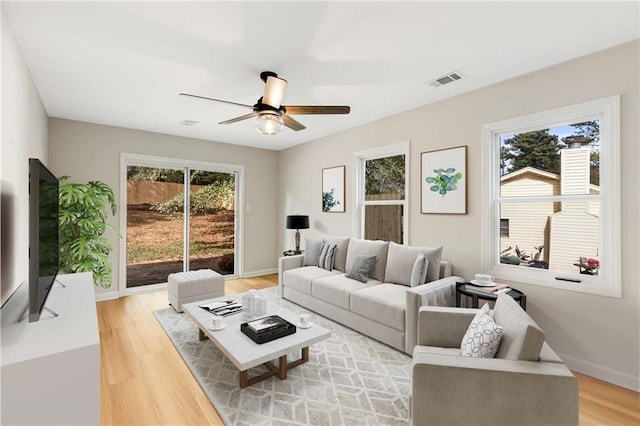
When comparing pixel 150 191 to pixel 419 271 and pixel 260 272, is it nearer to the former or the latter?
pixel 260 272

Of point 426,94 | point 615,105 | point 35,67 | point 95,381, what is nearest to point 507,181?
point 615,105

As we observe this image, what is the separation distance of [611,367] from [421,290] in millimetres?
1530

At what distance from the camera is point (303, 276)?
4.01 m

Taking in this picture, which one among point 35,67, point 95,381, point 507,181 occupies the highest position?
point 35,67

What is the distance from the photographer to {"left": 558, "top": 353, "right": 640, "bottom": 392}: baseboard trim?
2.24m

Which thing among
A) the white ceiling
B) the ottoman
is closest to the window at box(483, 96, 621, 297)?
the white ceiling

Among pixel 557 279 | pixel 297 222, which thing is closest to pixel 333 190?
pixel 297 222

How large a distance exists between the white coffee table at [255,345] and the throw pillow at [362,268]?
3.80 ft

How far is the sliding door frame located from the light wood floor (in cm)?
156

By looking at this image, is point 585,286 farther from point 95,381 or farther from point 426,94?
point 95,381

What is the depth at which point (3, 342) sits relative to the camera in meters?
1.26

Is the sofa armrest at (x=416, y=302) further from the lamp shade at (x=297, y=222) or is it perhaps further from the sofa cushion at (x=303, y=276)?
the lamp shade at (x=297, y=222)

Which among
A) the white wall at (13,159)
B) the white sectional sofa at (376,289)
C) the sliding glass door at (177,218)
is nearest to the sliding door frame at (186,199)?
the sliding glass door at (177,218)

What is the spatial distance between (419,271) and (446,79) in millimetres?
1953
